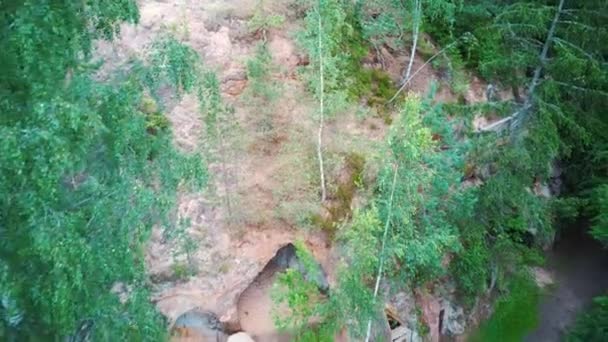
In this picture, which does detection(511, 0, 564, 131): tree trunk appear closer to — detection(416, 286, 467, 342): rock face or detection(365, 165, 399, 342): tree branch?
detection(416, 286, 467, 342): rock face

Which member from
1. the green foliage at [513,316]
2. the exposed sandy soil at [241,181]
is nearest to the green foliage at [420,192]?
the exposed sandy soil at [241,181]

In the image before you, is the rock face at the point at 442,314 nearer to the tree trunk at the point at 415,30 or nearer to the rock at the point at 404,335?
the rock at the point at 404,335

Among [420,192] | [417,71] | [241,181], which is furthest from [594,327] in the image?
[241,181]

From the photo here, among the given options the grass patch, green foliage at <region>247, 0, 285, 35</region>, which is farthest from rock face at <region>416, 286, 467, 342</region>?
green foliage at <region>247, 0, 285, 35</region>

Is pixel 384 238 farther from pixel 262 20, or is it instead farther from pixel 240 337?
pixel 262 20

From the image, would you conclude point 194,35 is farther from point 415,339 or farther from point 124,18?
point 415,339

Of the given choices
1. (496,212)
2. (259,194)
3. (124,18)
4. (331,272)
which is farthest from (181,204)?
(496,212)
